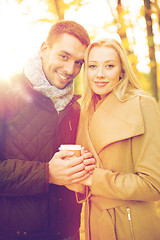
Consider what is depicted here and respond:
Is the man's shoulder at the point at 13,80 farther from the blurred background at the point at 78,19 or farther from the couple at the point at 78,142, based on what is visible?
the blurred background at the point at 78,19

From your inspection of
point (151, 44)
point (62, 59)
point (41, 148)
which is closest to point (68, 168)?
point (41, 148)

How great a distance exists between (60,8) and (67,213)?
4833mm

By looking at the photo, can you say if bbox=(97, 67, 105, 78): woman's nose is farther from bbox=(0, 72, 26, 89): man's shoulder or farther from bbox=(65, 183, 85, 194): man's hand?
bbox=(65, 183, 85, 194): man's hand

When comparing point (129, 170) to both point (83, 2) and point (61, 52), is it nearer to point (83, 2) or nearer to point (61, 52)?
point (61, 52)

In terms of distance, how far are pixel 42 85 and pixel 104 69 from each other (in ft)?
2.04

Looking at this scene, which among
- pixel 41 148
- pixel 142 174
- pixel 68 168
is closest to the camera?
pixel 142 174

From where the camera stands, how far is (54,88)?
8.17ft

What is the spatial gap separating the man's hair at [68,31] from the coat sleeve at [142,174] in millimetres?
1043

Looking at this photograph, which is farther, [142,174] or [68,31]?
[68,31]

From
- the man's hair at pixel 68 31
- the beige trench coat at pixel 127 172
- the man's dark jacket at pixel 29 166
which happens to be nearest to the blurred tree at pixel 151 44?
the man's hair at pixel 68 31

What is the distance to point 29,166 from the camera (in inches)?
84.8

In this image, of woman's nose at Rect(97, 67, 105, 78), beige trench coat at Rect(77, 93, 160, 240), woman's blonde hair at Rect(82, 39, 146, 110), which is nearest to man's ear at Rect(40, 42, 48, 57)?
woman's blonde hair at Rect(82, 39, 146, 110)

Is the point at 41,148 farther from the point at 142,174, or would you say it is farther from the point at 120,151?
the point at 142,174

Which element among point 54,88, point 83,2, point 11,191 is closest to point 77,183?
point 11,191
